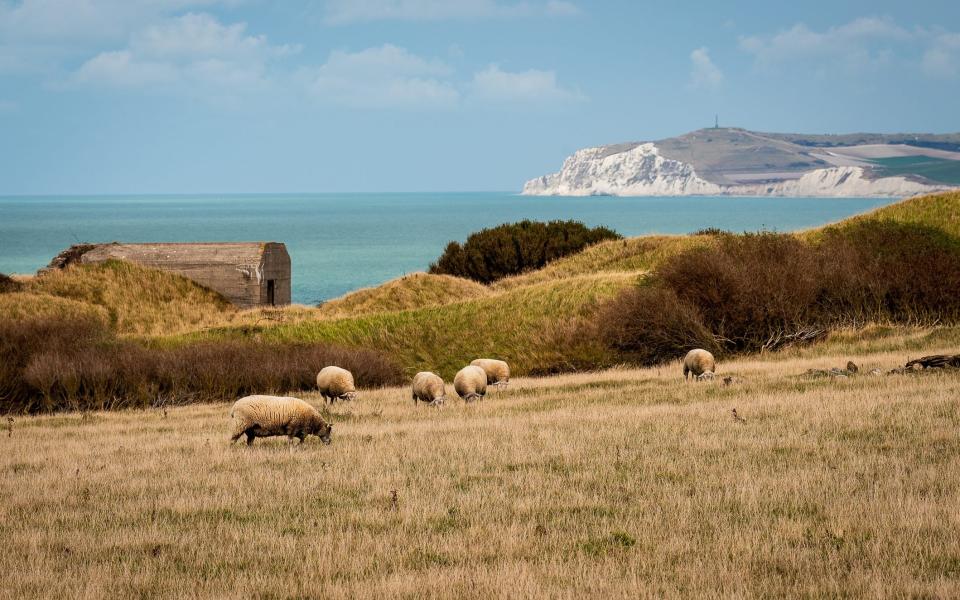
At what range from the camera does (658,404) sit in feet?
67.8

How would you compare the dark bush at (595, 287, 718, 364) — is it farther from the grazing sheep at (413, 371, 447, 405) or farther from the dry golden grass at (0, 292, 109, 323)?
the dry golden grass at (0, 292, 109, 323)

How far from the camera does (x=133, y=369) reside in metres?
30.0

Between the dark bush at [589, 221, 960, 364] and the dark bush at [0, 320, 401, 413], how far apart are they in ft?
29.6

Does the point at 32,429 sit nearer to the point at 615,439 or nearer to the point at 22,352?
the point at 22,352

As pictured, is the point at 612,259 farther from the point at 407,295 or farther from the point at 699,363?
the point at 699,363

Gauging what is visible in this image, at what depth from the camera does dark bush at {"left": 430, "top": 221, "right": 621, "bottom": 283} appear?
211 ft

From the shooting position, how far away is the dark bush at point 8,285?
139 ft

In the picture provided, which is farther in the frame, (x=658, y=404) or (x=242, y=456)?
(x=658, y=404)

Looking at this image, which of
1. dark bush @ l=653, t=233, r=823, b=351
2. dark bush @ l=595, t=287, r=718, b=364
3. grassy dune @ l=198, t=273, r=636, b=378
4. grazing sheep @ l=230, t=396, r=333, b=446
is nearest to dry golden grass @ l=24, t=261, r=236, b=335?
grassy dune @ l=198, t=273, r=636, b=378

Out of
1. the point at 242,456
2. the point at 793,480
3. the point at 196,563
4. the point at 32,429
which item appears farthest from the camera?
the point at 32,429

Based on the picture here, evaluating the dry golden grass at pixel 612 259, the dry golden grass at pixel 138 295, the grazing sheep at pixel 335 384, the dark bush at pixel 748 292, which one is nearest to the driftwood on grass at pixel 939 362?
the dark bush at pixel 748 292

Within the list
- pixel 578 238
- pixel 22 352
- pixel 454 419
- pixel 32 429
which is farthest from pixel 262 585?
pixel 578 238

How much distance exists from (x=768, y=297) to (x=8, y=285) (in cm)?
3097

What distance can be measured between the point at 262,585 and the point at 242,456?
6.69 m
